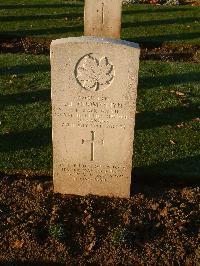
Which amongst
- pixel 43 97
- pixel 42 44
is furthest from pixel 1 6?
pixel 43 97

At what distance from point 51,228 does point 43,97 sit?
4.17 m

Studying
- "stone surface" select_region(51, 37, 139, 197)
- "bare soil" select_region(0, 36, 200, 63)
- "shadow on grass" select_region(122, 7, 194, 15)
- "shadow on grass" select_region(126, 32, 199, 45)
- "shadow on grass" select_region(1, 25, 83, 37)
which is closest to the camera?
"stone surface" select_region(51, 37, 139, 197)

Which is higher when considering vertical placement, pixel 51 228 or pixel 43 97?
pixel 43 97

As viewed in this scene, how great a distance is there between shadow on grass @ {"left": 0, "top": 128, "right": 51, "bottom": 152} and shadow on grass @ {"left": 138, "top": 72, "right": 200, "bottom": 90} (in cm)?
285

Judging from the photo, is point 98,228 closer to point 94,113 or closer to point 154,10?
point 94,113

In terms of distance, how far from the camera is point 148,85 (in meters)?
10.1

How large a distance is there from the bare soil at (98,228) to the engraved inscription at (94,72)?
1.70 m

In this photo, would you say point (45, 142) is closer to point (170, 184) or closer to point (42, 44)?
point (170, 184)

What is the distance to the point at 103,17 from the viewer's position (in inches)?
447

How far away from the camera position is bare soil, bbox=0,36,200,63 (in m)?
12.1

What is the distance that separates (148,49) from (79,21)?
10.4 ft

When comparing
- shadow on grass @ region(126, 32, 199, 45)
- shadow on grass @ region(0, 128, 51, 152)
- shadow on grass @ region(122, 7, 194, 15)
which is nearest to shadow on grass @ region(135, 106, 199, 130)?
shadow on grass @ region(0, 128, 51, 152)

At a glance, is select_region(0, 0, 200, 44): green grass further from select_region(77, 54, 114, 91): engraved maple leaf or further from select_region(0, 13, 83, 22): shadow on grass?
select_region(77, 54, 114, 91): engraved maple leaf

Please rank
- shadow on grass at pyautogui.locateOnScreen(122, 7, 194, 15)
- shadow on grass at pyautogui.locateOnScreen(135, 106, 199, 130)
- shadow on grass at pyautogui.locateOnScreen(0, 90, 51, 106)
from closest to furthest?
1. shadow on grass at pyautogui.locateOnScreen(135, 106, 199, 130)
2. shadow on grass at pyautogui.locateOnScreen(0, 90, 51, 106)
3. shadow on grass at pyautogui.locateOnScreen(122, 7, 194, 15)
